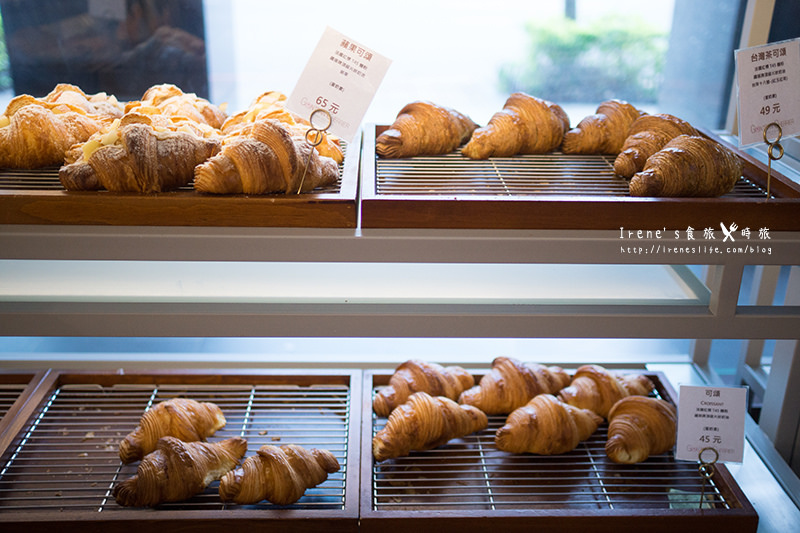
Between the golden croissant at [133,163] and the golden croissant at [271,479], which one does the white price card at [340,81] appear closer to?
the golden croissant at [133,163]

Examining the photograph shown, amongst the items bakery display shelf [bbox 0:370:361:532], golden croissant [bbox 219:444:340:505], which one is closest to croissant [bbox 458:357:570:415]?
bakery display shelf [bbox 0:370:361:532]

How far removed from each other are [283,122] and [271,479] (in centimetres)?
72

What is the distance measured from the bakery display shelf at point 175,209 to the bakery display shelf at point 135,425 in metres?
0.57

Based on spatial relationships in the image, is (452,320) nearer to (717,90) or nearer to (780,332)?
(780,332)

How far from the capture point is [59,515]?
1.38 meters

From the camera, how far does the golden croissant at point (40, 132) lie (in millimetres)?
1360

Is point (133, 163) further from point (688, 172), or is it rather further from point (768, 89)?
point (768, 89)

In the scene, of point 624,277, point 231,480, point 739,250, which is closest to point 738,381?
point 624,277

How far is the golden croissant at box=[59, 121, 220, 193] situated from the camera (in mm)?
1239

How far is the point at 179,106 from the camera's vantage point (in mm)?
1541

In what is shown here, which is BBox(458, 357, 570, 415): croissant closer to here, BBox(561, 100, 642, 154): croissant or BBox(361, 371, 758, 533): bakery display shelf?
BBox(361, 371, 758, 533): bakery display shelf

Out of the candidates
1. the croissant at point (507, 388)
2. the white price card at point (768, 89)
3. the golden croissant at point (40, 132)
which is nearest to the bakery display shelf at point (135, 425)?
the croissant at point (507, 388)

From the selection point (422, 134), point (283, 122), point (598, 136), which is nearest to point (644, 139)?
point (598, 136)

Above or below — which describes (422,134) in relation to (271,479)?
above
